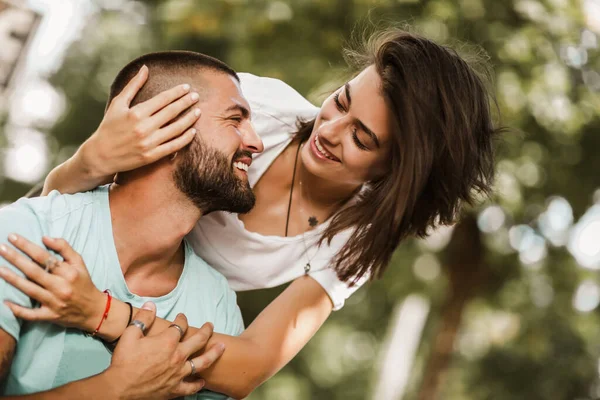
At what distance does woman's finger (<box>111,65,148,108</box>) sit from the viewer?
2.32m

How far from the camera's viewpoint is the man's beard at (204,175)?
2393mm

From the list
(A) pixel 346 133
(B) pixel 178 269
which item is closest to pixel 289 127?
(A) pixel 346 133

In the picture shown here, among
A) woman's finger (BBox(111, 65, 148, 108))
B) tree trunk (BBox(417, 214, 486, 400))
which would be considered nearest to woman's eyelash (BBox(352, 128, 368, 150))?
woman's finger (BBox(111, 65, 148, 108))

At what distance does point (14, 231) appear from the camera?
2.13 m

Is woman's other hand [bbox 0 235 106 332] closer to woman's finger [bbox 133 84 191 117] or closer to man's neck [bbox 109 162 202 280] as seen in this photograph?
man's neck [bbox 109 162 202 280]

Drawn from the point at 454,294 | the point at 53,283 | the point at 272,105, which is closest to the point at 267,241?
the point at 272,105

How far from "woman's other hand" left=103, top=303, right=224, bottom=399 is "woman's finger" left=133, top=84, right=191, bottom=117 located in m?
0.57

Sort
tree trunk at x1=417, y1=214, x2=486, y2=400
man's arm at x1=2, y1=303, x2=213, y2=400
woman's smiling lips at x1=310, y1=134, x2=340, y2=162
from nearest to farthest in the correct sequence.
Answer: man's arm at x1=2, y1=303, x2=213, y2=400, woman's smiling lips at x1=310, y1=134, x2=340, y2=162, tree trunk at x1=417, y1=214, x2=486, y2=400

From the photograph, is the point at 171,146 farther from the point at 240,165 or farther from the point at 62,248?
the point at 62,248

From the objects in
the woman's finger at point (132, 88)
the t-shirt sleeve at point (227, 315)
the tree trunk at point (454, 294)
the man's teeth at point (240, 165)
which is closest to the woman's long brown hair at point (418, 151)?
the t-shirt sleeve at point (227, 315)

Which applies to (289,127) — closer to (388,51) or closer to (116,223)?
(388,51)

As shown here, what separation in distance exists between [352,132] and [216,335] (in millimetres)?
844

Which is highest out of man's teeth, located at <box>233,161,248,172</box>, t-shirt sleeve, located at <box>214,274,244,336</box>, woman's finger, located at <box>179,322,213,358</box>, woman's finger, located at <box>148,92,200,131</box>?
woman's finger, located at <box>148,92,200,131</box>

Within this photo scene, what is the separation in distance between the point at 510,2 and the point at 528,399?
5.71m
